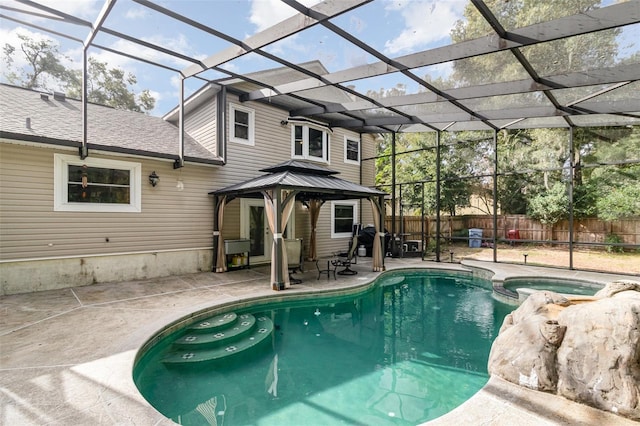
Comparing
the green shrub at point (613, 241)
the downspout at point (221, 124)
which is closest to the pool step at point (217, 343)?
the downspout at point (221, 124)

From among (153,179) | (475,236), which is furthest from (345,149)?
(475,236)

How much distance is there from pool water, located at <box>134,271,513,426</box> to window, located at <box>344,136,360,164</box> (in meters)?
7.65

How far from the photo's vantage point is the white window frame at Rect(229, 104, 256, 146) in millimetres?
→ 8936

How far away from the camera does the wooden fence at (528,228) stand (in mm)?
11748

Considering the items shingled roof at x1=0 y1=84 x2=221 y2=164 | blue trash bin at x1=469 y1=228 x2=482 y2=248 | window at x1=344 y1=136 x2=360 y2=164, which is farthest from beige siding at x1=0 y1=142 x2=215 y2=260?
blue trash bin at x1=469 y1=228 x2=482 y2=248

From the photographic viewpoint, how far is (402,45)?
16.0 feet

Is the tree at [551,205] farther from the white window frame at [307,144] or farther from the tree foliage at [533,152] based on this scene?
the white window frame at [307,144]

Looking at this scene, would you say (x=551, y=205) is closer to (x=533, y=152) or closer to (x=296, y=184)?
(x=533, y=152)

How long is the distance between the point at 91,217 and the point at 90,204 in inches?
11.7

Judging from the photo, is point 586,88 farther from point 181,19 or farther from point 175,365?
point 175,365

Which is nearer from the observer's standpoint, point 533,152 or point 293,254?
point 293,254

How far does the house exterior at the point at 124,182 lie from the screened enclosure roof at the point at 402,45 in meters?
1.70

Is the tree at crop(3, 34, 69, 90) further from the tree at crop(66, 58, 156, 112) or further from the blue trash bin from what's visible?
the blue trash bin

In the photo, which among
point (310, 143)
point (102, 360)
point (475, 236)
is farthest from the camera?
point (475, 236)
